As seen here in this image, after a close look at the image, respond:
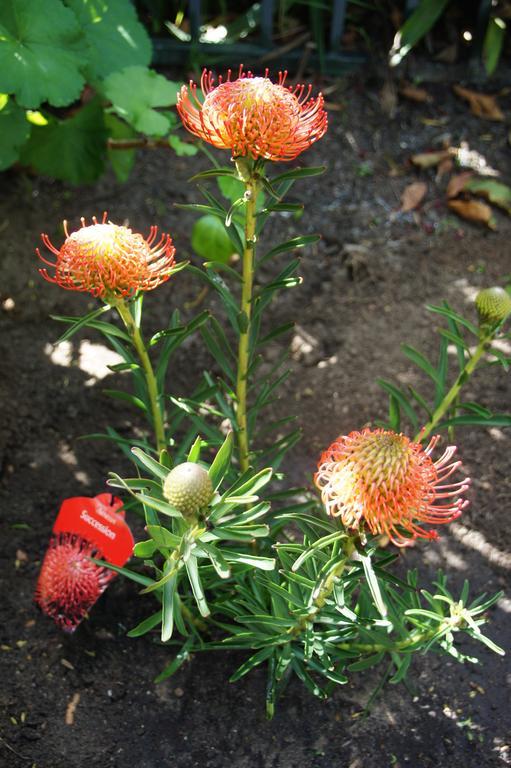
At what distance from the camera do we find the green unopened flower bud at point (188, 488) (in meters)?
1.36

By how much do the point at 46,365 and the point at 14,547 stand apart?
68cm

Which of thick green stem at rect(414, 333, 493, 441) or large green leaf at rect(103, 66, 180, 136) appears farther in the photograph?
large green leaf at rect(103, 66, 180, 136)

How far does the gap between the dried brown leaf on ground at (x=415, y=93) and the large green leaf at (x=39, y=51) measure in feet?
5.21

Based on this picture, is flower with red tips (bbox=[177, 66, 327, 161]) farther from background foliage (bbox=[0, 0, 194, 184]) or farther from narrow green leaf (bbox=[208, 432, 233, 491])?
background foliage (bbox=[0, 0, 194, 184])

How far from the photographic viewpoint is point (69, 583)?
1.98 metres

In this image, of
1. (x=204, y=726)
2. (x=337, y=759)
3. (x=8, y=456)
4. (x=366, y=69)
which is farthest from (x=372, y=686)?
(x=366, y=69)

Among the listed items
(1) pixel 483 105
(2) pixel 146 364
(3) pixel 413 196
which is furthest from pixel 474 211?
(2) pixel 146 364

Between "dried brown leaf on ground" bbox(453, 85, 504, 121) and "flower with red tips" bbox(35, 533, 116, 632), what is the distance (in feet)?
8.48

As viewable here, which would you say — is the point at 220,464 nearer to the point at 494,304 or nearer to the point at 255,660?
the point at 255,660

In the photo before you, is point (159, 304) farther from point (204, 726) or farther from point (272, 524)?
→ point (204, 726)

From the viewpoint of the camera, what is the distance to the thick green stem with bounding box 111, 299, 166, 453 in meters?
1.68

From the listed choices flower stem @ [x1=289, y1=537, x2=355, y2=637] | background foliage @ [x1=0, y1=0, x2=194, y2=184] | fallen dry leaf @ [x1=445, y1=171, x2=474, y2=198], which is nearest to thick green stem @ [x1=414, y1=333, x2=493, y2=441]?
flower stem @ [x1=289, y1=537, x2=355, y2=637]

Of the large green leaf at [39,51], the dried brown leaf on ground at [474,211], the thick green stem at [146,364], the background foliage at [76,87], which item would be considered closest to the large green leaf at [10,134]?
the background foliage at [76,87]

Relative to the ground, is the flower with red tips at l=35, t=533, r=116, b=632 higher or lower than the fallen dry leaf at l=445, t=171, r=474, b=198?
lower
